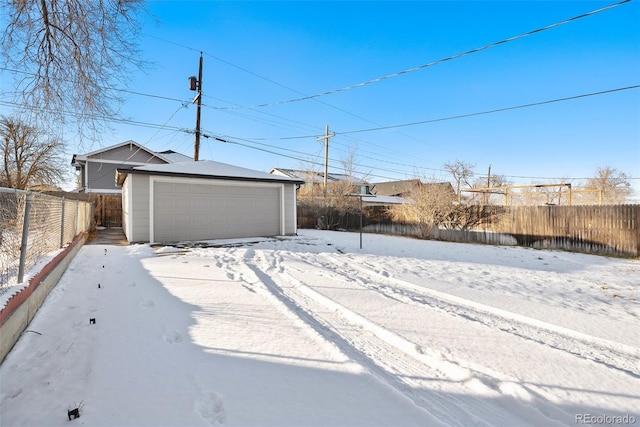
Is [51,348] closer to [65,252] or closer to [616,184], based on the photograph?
[65,252]

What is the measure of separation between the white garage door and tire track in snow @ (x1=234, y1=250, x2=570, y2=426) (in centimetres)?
800

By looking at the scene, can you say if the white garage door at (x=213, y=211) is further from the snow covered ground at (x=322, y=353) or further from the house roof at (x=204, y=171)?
the snow covered ground at (x=322, y=353)

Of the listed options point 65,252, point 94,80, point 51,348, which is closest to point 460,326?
point 51,348

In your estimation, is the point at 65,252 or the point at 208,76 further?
the point at 208,76

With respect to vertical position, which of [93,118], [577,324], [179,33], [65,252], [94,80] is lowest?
[577,324]

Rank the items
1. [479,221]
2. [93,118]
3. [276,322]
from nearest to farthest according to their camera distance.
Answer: [276,322]
[93,118]
[479,221]

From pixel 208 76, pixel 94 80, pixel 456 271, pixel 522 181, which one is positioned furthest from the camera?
pixel 522 181

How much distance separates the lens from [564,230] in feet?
35.5

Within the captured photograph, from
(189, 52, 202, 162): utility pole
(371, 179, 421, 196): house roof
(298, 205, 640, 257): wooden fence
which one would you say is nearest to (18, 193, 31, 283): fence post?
(189, 52, 202, 162): utility pole

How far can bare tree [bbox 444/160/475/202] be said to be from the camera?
3266 cm

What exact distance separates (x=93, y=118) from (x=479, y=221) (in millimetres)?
13625

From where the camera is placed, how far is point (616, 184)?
31562mm

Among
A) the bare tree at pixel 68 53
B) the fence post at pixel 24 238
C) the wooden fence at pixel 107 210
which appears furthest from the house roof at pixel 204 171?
the fence post at pixel 24 238

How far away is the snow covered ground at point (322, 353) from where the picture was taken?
6.55 feet
